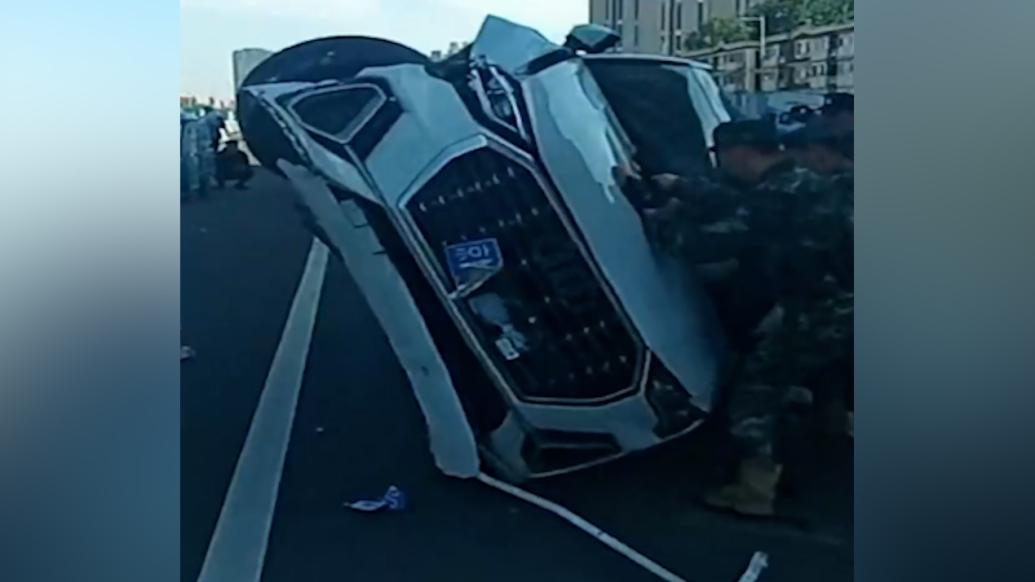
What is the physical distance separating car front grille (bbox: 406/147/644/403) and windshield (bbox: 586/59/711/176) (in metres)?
0.19

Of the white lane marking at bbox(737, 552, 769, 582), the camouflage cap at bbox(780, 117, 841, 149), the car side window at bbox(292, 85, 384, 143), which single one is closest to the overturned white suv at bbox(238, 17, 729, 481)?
the car side window at bbox(292, 85, 384, 143)

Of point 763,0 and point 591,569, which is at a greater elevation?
point 763,0

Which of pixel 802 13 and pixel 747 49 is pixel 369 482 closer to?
pixel 747 49

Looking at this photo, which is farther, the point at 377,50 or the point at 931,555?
the point at 931,555

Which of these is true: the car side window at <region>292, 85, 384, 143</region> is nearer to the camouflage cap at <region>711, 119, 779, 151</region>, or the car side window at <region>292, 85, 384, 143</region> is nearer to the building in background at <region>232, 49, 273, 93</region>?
the building in background at <region>232, 49, 273, 93</region>

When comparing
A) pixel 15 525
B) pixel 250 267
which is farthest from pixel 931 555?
pixel 15 525

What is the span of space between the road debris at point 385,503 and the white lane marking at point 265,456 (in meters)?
0.14

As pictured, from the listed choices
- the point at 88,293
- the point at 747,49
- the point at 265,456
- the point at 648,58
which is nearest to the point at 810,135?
the point at 747,49

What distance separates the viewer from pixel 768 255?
5.94 ft

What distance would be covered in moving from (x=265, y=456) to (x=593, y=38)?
90 cm

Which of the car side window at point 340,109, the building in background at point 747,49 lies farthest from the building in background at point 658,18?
the car side window at point 340,109

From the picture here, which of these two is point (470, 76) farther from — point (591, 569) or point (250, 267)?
point (591, 569)

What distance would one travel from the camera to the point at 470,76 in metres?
1.77

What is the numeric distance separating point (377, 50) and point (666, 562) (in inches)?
39.5
